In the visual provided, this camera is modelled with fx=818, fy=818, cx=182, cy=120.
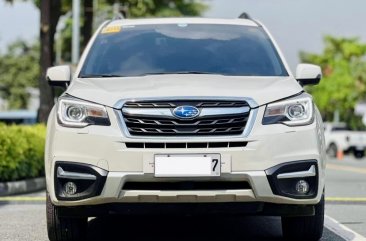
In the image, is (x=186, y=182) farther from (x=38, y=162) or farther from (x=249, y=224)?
(x=38, y=162)

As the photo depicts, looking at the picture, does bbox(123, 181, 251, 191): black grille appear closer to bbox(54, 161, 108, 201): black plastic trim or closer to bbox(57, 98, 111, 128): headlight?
bbox(54, 161, 108, 201): black plastic trim

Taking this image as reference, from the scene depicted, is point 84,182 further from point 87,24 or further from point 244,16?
point 87,24

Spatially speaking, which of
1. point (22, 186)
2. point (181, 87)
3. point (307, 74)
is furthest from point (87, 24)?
point (181, 87)

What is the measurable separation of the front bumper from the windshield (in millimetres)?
991

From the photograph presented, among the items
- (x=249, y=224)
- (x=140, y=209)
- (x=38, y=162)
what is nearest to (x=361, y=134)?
(x=38, y=162)

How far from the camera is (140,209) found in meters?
5.39

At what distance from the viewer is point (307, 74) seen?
250 inches

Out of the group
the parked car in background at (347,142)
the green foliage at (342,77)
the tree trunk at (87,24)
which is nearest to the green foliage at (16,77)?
the green foliage at (342,77)

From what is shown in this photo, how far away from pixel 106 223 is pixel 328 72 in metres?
61.2

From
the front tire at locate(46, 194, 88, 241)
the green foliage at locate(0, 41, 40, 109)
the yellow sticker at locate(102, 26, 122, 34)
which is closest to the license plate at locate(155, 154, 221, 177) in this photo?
the front tire at locate(46, 194, 88, 241)

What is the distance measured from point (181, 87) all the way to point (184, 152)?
0.53m

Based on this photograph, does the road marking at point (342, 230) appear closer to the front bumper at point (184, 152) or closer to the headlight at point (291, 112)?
the front bumper at point (184, 152)

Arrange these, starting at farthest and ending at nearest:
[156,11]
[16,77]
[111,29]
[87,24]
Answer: [16,77] → [156,11] → [87,24] → [111,29]

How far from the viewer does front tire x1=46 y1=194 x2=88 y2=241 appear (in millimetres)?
5816
